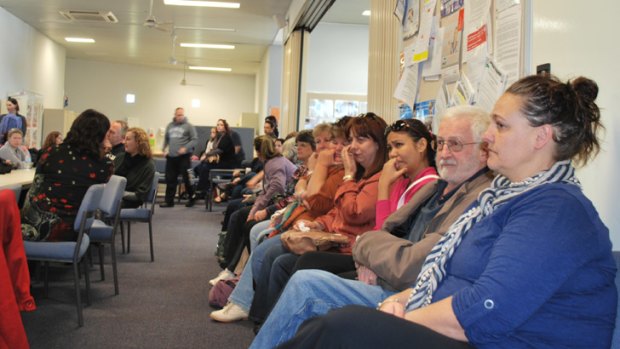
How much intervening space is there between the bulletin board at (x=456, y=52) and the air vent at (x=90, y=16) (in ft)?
26.5

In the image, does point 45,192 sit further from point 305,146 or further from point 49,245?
point 305,146

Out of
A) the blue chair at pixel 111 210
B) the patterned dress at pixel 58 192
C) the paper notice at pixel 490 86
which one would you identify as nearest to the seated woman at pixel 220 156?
the blue chair at pixel 111 210

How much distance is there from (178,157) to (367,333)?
9962 millimetres

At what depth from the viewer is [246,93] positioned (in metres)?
18.2

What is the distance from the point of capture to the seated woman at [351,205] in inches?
115

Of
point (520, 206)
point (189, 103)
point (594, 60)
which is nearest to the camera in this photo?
point (520, 206)

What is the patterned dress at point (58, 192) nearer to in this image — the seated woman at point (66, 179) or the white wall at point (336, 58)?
the seated woman at point (66, 179)

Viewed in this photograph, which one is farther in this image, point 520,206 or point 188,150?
point 188,150

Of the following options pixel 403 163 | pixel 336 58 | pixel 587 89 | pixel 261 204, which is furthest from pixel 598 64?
pixel 336 58

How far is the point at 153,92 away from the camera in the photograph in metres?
17.5

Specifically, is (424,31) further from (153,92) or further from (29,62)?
(153,92)

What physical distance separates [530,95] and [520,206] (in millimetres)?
290

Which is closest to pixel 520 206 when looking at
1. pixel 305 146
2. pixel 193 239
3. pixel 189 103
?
pixel 305 146

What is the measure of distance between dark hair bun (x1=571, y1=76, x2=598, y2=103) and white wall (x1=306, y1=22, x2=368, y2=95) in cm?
923
